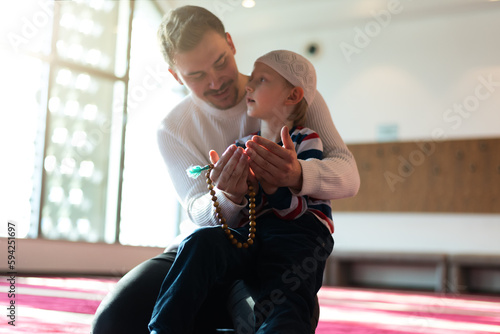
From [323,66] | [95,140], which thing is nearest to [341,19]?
[323,66]

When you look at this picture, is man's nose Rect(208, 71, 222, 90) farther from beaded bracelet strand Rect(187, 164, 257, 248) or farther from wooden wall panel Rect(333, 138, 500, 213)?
wooden wall panel Rect(333, 138, 500, 213)

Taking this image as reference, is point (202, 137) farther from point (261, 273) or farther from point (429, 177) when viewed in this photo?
point (429, 177)

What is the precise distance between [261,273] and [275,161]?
254mm

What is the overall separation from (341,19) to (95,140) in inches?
125

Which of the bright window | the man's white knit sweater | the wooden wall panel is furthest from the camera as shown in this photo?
the wooden wall panel

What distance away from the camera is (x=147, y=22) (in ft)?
22.3

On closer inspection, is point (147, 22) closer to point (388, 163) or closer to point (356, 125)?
point (356, 125)

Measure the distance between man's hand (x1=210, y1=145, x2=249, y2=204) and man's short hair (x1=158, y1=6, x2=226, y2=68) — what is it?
471mm

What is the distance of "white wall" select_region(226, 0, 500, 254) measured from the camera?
5.81 metres

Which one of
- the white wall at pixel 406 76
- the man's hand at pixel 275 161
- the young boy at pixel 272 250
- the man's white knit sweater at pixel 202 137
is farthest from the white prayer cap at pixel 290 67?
the white wall at pixel 406 76

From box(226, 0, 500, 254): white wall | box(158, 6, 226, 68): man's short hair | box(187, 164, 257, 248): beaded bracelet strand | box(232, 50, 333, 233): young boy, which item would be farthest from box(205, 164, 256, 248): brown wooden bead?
box(226, 0, 500, 254): white wall

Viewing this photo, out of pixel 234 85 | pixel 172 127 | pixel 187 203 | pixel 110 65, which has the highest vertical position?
pixel 110 65

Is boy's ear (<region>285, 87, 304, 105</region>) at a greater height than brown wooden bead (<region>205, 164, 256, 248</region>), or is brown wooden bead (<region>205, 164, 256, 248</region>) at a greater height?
boy's ear (<region>285, 87, 304, 105</region>)

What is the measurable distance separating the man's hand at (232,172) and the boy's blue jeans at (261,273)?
0.33 feet
